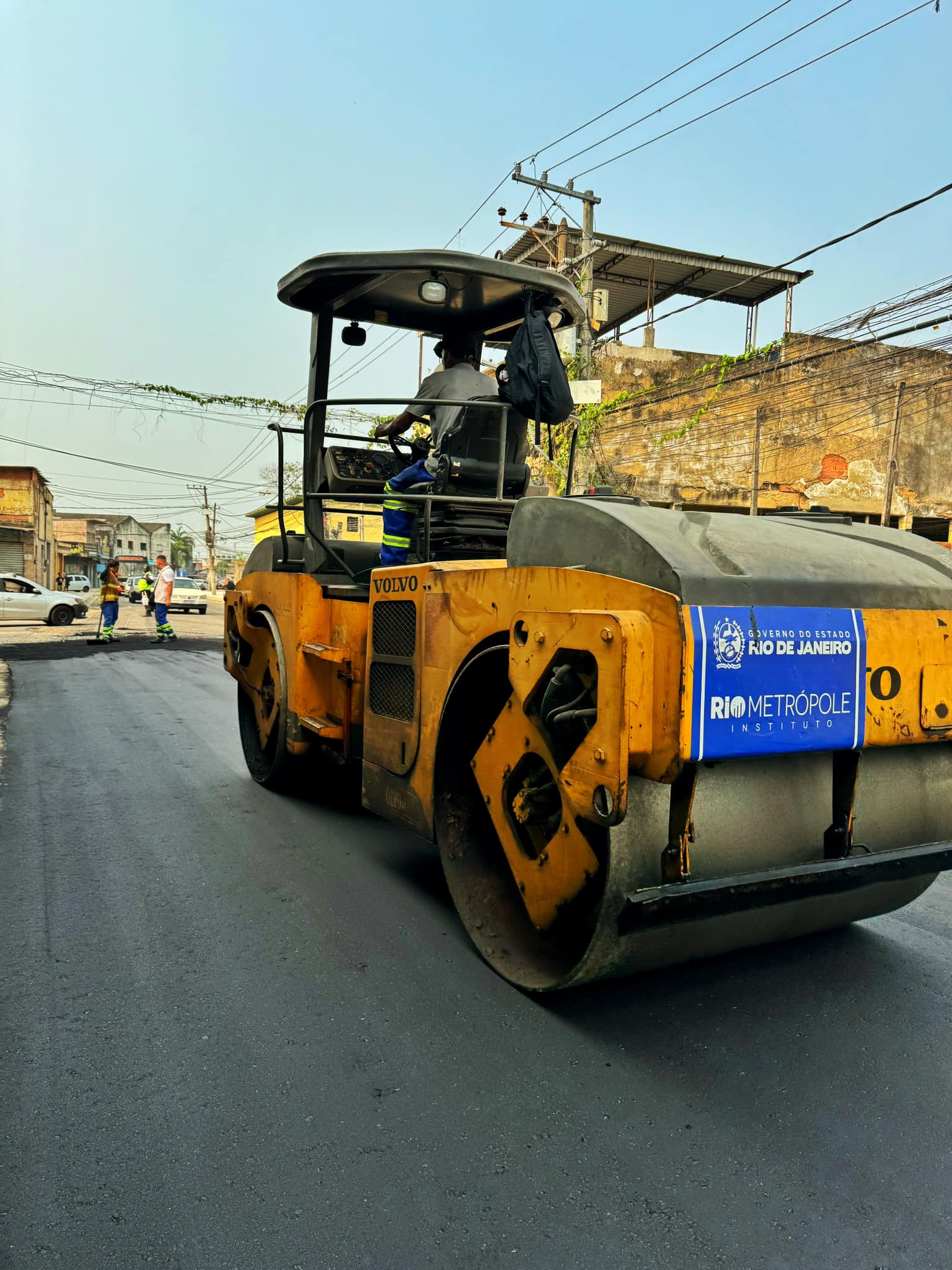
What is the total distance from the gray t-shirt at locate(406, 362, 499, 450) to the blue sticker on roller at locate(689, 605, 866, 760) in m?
2.17

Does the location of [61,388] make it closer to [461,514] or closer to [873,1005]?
[461,514]

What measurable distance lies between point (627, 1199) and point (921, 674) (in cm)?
154

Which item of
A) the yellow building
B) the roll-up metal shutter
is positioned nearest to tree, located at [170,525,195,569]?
the roll-up metal shutter

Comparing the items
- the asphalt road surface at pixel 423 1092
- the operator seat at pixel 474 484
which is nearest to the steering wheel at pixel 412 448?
the operator seat at pixel 474 484

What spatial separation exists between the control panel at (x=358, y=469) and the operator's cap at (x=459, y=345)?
629mm

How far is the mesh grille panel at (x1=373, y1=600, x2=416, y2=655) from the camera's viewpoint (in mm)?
3299

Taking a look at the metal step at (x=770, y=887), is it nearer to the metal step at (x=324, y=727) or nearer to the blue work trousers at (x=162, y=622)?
the metal step at (x=324, y=727)

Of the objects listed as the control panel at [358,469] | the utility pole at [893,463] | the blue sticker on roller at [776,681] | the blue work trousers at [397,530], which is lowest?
the blue sticker on roller at [776,681]

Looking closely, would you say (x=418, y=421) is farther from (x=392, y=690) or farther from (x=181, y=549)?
(x=181, y=549)

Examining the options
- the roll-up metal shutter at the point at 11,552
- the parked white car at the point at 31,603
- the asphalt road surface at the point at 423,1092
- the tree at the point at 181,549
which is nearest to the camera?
the asphalt road surface at the point at 423,1092

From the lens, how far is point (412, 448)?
4.75 metres

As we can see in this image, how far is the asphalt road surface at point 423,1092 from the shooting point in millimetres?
1807

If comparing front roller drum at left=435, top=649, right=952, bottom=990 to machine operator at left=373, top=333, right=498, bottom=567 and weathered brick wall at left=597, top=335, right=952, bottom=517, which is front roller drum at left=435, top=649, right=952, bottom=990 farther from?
weathered brick wall at left=597, top=335, right=952, bottom=517

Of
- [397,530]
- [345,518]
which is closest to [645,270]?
[345,518]
